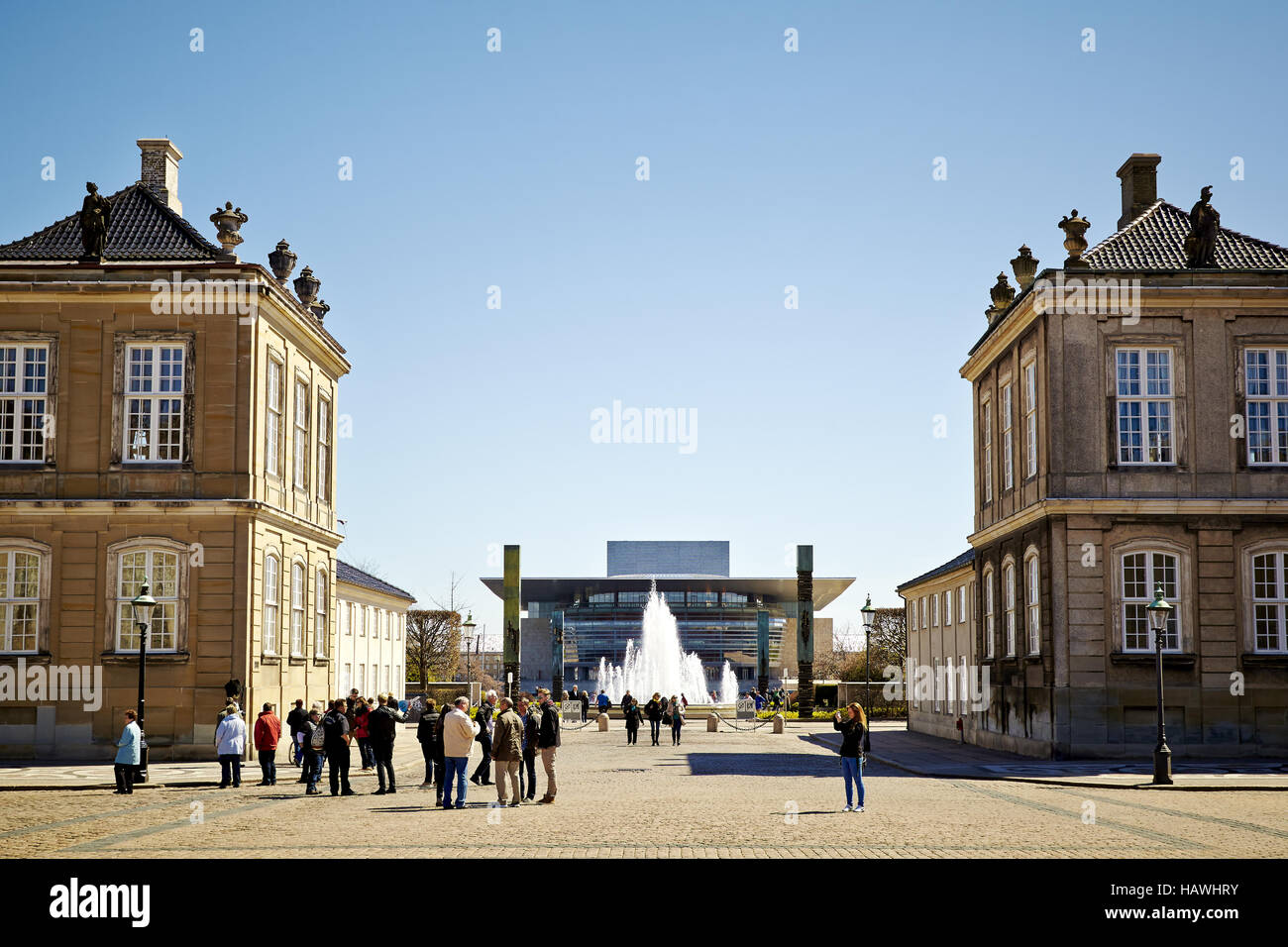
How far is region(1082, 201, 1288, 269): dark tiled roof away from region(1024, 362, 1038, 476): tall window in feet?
10.6

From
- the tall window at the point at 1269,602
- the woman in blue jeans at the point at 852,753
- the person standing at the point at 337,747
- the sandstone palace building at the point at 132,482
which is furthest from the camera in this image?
the sandstone palace building at the point at 132,482

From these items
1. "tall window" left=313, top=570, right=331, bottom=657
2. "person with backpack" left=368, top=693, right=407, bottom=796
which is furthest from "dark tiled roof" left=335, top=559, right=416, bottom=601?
"person with backpack" left=368, top=693, right=407, bottom=796

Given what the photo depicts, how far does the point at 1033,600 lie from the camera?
3550cm

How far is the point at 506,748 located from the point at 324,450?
915 inches

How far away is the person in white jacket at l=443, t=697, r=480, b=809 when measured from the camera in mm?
22125

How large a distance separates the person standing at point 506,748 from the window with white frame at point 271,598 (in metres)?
14.9

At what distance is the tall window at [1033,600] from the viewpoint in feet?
114

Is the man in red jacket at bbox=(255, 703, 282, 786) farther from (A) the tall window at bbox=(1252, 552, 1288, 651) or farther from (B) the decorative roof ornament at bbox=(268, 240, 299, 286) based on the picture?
(A) the tall window at bbox=(1252, 552, 1288, 651)

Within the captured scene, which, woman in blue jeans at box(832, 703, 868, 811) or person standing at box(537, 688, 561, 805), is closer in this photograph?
woman in blue jeans at box(832, 703, 868, 811)

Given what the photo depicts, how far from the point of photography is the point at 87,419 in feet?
112

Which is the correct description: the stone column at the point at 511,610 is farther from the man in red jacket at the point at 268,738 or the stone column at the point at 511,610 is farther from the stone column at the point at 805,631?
the man in red jacket at the point at 268,738

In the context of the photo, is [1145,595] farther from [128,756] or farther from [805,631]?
[805,631]

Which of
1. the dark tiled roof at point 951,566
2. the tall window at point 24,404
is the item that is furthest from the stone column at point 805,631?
the tall window at point 24,404
